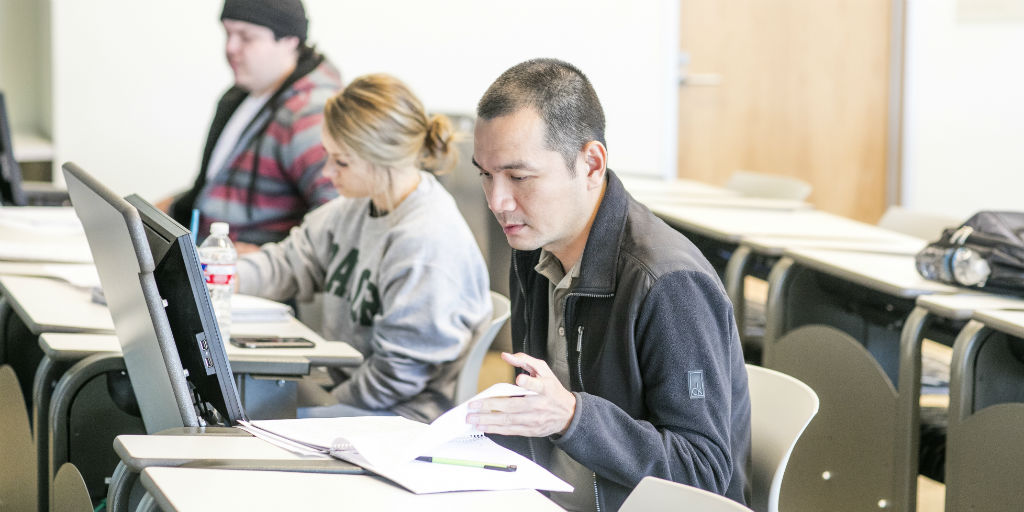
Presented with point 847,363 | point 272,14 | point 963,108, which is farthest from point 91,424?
point 963,108

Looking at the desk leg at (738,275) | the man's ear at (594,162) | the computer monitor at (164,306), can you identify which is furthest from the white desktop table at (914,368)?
the computer monitor at (164,306)

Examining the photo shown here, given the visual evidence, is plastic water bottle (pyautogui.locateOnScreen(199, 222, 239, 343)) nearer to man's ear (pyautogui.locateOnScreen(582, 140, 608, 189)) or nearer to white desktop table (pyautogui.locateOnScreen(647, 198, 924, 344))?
man's ear (pyautogui.locateOnScreen(582, 140, 608, 189))

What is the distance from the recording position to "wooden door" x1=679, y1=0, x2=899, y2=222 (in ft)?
21.0

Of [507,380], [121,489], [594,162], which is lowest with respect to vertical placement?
[507,380]

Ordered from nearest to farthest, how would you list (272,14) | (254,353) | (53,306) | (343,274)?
(254,353), (53,306), (343,274), (272,14)

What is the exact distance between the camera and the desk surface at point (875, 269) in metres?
2.59

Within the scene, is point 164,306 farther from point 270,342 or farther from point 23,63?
point 23,63

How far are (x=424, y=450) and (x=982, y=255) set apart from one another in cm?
165

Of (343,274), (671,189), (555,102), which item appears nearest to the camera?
(555,102)

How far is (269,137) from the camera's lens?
11.0 ft

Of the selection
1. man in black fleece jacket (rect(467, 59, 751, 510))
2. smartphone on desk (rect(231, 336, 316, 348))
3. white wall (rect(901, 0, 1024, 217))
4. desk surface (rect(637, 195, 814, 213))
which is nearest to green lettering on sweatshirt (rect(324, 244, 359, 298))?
smartphone on desk (rect(231, 336, 316, 348))

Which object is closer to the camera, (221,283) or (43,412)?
(43,412)

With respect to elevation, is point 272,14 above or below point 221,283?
above

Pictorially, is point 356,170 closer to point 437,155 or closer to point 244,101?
point 437,155
